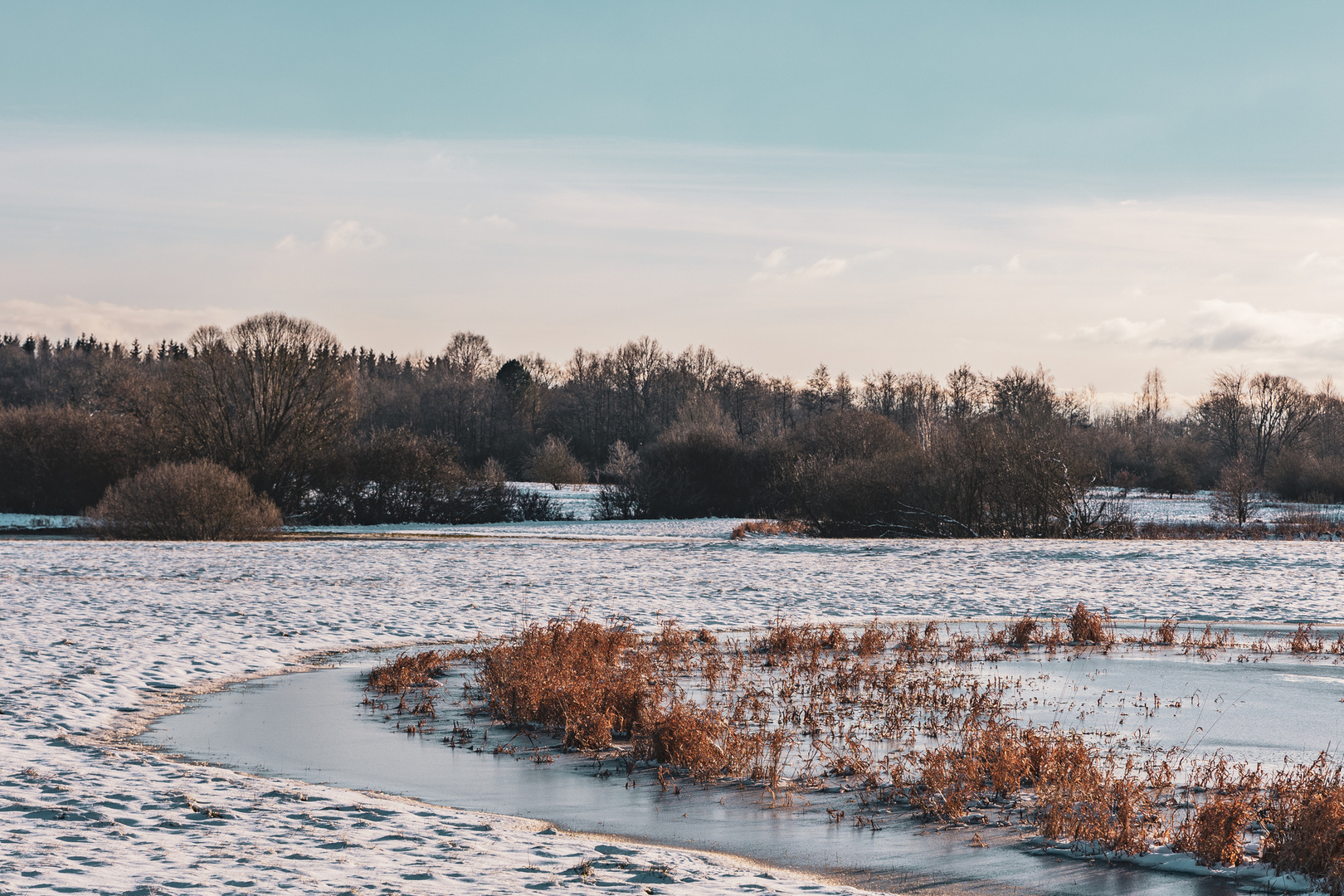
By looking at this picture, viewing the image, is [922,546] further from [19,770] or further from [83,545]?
[19,770]

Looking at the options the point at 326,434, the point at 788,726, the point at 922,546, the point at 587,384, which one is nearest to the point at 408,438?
the point at 326,434

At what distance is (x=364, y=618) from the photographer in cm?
1741

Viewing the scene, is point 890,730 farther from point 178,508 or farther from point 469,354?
point 469,354

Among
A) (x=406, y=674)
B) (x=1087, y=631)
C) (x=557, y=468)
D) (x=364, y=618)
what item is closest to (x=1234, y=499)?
(x=1087, y=631)

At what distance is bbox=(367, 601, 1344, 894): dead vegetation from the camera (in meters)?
7.01

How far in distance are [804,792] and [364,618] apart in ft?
35.8

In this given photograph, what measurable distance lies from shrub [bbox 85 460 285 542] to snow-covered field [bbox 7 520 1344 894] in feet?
8.25

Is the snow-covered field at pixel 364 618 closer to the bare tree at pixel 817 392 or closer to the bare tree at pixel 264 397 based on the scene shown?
the bare tree at pixel 264 397

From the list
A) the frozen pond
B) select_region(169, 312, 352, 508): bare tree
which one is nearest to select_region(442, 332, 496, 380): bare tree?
select_region(169, 312, 352, 508): bare tree

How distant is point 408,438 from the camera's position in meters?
44.5

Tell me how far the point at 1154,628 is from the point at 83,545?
1002 inches

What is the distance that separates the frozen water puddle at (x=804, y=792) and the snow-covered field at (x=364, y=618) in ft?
1.60

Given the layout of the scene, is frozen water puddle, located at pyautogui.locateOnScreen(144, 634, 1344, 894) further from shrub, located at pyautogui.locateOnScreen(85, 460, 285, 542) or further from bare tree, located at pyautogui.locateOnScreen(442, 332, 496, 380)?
bare tree, located at pyautogui.locateOnScreen(442, 332, 496, 380)

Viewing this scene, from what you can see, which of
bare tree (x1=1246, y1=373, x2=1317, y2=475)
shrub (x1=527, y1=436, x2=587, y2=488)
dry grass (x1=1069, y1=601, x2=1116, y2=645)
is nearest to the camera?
dry grass (x1=1069, y1=601, x2=1116, y2=645)
